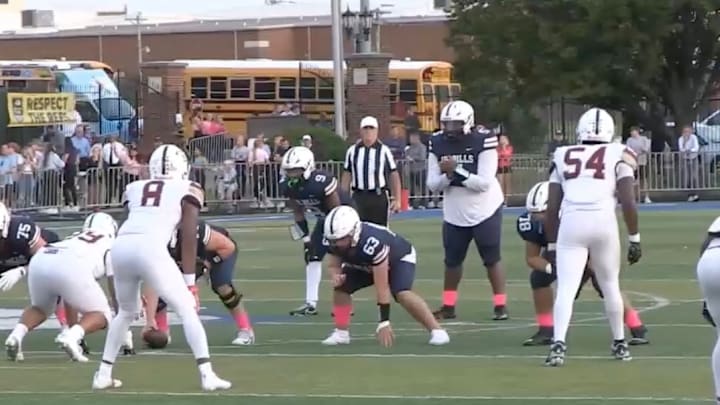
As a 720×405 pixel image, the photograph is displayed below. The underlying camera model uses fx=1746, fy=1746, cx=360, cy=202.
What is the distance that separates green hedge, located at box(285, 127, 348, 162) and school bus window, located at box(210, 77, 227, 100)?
1404cm

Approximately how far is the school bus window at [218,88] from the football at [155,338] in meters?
38.0

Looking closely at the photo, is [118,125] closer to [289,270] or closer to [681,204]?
[681,204]

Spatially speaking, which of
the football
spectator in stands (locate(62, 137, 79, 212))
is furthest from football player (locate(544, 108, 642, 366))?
spectator in stands (locate(62, 137, 79, 212))

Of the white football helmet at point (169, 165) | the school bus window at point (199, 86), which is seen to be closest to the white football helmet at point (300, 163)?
the white football helmet at point (169, 165)

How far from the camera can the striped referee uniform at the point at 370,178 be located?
18.0m

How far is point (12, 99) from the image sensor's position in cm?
4038

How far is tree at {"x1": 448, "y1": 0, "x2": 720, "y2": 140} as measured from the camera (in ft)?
132

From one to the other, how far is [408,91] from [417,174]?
14865 millimetres

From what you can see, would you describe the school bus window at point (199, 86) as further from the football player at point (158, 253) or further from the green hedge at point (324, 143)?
the football player at point (158, 253)

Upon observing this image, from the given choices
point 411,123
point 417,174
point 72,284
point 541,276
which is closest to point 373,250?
point 541,276

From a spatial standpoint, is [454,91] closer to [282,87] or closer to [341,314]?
[282,87]

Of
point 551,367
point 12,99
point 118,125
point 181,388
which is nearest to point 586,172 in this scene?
point 551,367

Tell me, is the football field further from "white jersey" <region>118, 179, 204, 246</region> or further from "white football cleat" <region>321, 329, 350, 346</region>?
"white jersey" <region>118, 179, 204, 246</region>

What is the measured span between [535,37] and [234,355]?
1146 inches
